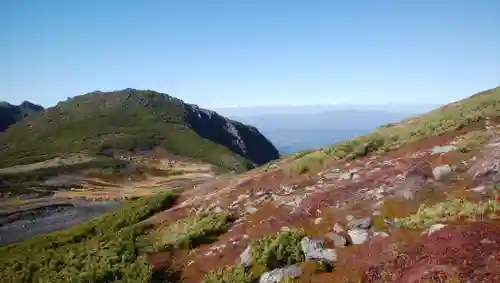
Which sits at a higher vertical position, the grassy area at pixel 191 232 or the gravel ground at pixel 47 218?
the grassy area at pixel 191 232

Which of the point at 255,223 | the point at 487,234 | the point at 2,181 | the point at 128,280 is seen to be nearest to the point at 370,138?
the point at 255,223

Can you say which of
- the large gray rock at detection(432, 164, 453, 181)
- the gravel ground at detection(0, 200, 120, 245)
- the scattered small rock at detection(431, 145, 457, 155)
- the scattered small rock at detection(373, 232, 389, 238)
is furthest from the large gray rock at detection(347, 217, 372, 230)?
the gravel ground at detection(0, 200, 120, 245)

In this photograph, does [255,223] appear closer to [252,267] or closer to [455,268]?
[252,267]

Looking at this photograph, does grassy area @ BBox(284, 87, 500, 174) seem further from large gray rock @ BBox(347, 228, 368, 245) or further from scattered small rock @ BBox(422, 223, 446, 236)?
scattered small rock @ BBox(422, 223, 446, 236)

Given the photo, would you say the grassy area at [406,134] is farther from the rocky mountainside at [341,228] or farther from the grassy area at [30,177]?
the grassy area at [30,177]

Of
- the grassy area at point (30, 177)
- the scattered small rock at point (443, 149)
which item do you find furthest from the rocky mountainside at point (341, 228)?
the grassy area at point (30, 177)
